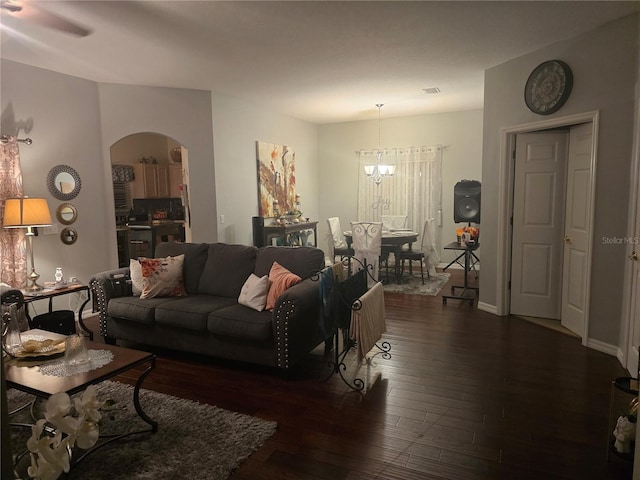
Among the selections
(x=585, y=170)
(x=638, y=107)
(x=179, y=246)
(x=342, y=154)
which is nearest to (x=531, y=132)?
(x=585, y=170)

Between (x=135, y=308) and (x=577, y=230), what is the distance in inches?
162

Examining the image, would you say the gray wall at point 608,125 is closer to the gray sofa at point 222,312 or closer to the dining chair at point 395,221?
the gray sofa at point 222,312

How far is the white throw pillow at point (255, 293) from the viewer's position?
3361mm

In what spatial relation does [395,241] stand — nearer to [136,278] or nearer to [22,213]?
[136,278]

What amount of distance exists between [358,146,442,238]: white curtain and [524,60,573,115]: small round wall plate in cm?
327

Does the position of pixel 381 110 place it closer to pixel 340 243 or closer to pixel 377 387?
pixel 340 243

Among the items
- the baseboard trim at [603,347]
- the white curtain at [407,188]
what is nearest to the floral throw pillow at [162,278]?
the baseboard trim at [603,347]

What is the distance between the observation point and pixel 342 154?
27.3ft

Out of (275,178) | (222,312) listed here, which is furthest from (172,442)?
(275,178)

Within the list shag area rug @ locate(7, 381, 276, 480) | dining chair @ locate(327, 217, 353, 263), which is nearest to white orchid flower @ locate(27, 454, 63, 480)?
shag area rug @ locate(7, 381, 276, 480)

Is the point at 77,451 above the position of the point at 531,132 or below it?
below

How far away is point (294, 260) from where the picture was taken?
146 inches

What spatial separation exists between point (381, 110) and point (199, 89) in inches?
122

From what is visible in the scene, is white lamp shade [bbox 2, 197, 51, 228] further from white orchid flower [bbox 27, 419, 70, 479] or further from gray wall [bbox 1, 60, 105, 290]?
white orchid flower [bbox 27, 419, 70, 479]
